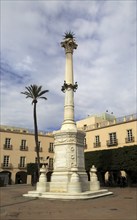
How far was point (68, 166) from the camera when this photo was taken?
57.2ft

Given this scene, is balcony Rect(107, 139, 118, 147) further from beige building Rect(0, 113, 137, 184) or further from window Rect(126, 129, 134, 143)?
window Rect(126, 129, 134, 143)

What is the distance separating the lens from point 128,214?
31.6ft

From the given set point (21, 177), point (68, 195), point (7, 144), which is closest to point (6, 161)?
point (7, 144)

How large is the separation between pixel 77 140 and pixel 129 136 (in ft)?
66.9

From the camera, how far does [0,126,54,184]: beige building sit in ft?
144

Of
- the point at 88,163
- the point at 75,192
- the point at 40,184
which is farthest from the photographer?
the point at 88,163

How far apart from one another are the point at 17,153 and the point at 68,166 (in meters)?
29.7

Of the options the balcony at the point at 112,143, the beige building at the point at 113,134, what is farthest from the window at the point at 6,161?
the balcony at the point at 112,143

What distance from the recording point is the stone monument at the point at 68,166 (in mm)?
16031

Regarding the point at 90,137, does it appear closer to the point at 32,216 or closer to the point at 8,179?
the point at 8,179

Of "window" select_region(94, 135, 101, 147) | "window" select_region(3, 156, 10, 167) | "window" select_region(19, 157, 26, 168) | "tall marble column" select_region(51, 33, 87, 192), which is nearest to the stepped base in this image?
"tall marble column" select_region(51, 33, 87, 192)

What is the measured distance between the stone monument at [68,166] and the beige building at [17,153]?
2617cm

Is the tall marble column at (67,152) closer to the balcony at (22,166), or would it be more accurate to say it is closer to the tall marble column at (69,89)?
the tall marble column at (69,89)

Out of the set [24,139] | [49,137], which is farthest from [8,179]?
[49,137]
